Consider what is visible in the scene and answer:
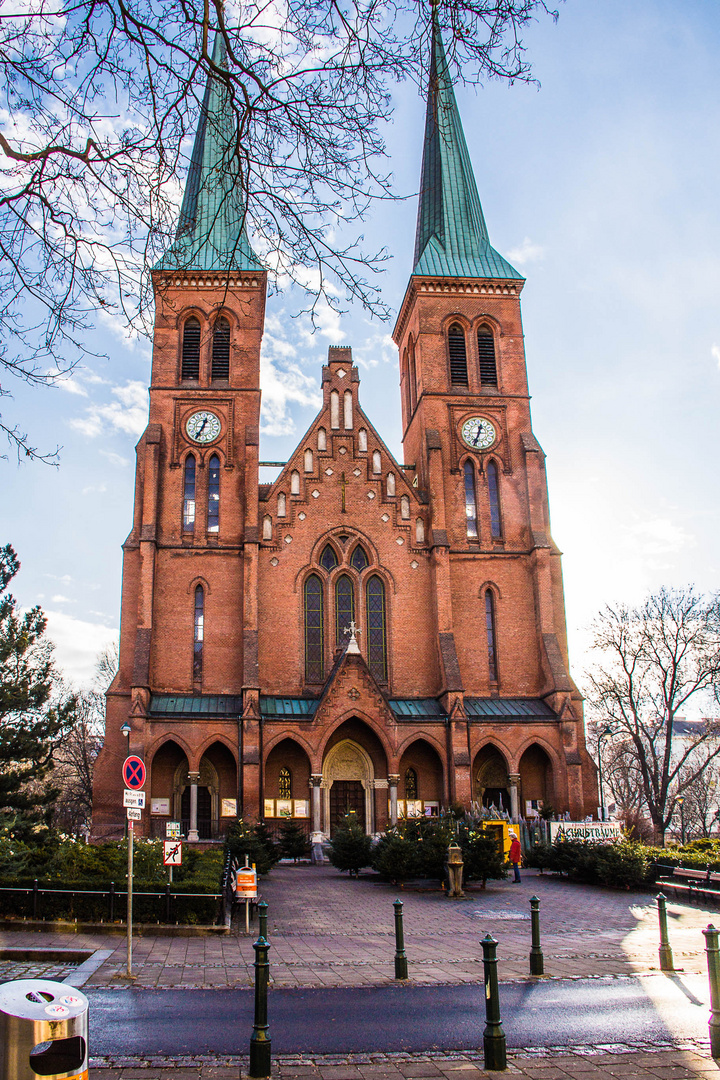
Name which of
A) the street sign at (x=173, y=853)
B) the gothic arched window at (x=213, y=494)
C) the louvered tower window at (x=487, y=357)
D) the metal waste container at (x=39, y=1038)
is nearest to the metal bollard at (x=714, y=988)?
the metal waste container at (x=39, y=1038)

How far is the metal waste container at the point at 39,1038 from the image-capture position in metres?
3.74

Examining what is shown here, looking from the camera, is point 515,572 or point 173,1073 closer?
point 173,1073

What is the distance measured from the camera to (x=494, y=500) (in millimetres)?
39000

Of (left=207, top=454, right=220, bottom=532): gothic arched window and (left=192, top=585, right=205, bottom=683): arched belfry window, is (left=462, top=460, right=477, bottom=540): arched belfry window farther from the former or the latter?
(left=192, top=585, right=205, bottom=683): arched belfry window

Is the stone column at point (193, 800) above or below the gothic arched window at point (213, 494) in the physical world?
below

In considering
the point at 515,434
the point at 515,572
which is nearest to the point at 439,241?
the point at 515,434

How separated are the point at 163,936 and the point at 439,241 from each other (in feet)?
119

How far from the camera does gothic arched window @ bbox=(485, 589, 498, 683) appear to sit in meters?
36.7

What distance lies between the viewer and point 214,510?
3725 centimetres

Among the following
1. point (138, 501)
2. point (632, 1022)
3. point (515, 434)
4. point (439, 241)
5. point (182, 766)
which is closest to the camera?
point (632, 1022)

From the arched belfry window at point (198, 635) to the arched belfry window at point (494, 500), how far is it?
12.4 m

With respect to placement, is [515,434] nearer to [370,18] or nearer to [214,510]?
[214,510]

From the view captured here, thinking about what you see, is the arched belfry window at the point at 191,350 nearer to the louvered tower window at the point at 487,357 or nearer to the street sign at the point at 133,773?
the louvered tower window at the point at 487,357

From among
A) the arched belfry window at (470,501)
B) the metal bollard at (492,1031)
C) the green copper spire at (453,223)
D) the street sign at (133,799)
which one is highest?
the green copper spire at (453,223)
